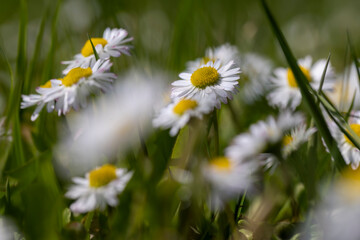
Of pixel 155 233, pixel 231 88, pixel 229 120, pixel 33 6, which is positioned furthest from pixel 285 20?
pixel 155 233

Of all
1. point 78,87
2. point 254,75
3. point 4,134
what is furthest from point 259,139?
point 254,75

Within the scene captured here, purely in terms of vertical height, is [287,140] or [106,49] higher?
[106,49]

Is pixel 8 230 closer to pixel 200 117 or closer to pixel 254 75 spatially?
pixel 200 117

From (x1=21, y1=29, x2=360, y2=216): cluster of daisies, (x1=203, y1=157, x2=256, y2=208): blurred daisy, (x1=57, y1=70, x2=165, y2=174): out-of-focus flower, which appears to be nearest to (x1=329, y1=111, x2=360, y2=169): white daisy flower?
(x1=21, y1=29, x2=360, y2=216): cluster of daisies

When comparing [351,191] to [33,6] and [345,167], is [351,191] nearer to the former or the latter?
[345,167]

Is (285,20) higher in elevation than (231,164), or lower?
lower

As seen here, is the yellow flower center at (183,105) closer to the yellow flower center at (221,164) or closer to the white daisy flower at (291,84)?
the yellow flower center at (221,164)
